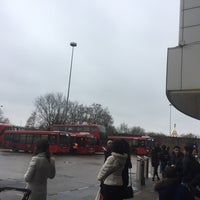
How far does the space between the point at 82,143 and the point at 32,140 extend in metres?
5.60

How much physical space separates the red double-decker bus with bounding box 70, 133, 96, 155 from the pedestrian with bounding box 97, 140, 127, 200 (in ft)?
108

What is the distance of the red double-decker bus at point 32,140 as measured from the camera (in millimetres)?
36531

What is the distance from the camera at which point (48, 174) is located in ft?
19.3

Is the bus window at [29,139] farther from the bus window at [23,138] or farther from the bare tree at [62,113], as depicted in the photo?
the bare tree at [62,113]

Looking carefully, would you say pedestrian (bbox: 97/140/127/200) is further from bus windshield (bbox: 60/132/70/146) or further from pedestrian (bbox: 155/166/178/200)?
bus windshield (bbox: 60/132/70/146)

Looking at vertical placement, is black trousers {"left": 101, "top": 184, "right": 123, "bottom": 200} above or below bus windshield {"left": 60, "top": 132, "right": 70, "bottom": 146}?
below

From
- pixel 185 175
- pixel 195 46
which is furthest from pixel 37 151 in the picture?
pixel 195 46

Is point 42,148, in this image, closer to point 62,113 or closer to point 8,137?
point 8,137

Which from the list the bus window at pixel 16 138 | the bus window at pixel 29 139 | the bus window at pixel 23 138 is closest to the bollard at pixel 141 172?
the bus window at pixel 29 139

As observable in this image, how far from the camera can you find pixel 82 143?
39.6 metres

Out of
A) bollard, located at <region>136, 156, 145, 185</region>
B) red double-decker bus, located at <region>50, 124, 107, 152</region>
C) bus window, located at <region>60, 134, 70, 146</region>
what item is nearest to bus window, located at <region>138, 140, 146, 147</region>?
Result: red double-decker bus, located at <region>50, 124, 107, 152</region>

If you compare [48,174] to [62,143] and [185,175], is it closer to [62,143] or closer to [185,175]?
[185,175]

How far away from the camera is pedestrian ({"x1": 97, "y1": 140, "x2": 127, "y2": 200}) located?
20.6 feet

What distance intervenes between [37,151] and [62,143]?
103 feet
